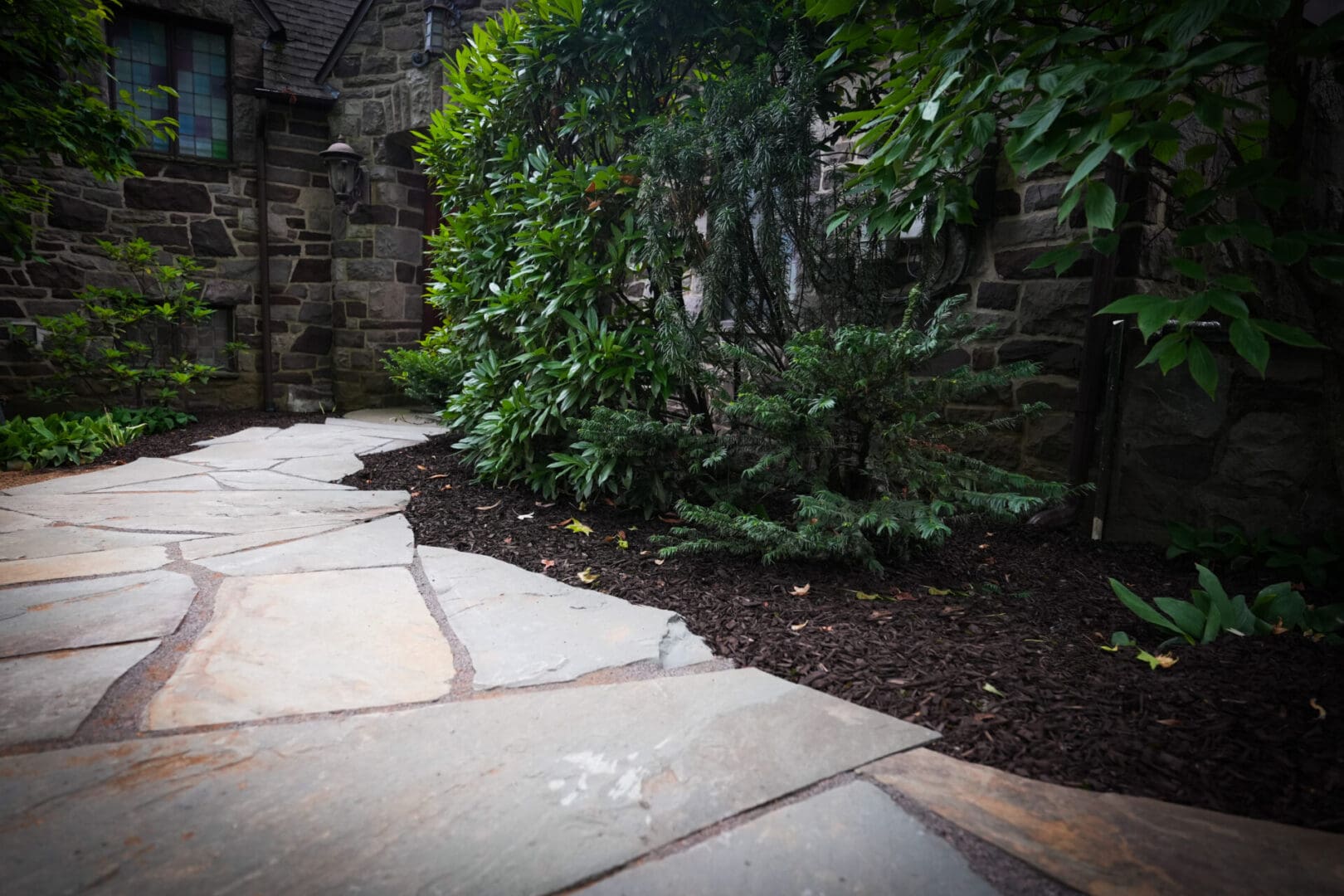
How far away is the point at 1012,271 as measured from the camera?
3066mm

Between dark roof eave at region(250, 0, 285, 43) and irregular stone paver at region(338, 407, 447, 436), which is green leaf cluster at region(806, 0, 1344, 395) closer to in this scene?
irregular stone paver at region(338, 407, 447, 436)

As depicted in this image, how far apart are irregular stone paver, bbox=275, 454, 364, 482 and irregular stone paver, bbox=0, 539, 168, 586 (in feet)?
4.63

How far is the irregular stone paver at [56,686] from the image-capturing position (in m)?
1.19

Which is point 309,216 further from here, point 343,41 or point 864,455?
point 864,455

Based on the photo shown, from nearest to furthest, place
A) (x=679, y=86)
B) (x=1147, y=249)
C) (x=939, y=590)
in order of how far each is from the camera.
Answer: (x=939, y=590), (x=1147, y=249), (x=679, y=86)

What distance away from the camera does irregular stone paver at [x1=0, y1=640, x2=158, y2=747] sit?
119 cm

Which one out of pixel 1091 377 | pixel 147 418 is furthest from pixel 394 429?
pixel 1091 377

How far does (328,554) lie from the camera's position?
2.29 metres

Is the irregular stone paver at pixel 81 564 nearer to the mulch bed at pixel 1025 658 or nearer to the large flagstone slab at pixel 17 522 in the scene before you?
the large flagstone slab at pixel 17 522

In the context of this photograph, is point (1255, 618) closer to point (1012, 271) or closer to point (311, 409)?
point (1012, 271)

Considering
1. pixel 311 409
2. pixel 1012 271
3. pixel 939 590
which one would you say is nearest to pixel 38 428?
pixel 311 409

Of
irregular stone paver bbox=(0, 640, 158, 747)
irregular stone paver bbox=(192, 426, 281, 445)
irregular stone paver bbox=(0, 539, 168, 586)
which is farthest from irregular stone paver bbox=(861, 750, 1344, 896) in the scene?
irregular stone paver bbox=(192, 426, 281, 445)

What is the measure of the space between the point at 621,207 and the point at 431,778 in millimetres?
2402

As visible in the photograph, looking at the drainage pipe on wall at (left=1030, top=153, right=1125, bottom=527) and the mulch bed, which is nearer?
the mulch bed
